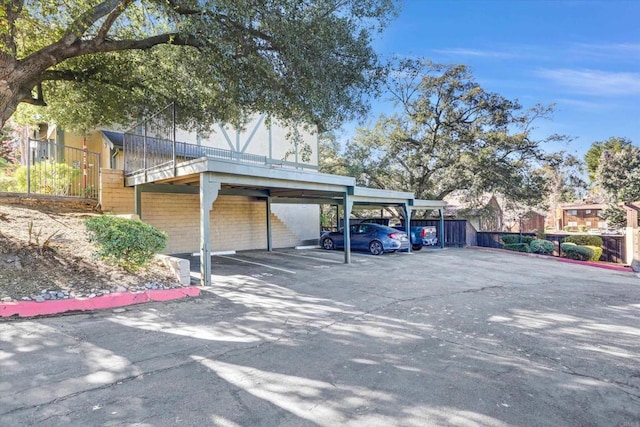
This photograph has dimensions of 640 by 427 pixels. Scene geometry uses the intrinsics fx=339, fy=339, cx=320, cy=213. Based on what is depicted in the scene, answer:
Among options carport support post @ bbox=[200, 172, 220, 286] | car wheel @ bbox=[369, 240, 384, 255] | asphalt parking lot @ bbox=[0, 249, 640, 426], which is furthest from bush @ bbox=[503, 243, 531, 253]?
carport support post @ bbox=[200, 172, 220, 286]

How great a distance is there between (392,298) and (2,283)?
20.3 ft

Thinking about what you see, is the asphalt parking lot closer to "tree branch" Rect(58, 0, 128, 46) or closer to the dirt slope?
the dirt slope

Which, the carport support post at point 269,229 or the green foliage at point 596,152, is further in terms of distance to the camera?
the green foliage at point 596,152

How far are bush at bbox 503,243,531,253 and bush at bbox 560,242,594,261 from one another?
1.46 m

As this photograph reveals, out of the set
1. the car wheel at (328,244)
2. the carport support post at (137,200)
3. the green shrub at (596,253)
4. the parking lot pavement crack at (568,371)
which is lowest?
the green shrub at (596,253)

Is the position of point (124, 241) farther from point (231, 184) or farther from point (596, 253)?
point (596, 253)

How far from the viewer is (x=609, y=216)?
2255 cm

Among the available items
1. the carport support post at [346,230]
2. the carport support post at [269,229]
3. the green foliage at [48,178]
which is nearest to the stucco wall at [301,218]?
the carport support post at [269,229]

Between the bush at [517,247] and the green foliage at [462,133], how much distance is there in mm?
3221

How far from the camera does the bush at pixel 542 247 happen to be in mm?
15328

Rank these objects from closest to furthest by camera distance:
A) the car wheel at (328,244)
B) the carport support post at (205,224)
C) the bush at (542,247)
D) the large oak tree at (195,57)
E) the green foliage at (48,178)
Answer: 1. the large oak tree at (195,57)
2. the carport support post at (205,224)
3. the green foliage at (48,178)
4. the bush at (542,247)
5. the car wheel at (328,244)

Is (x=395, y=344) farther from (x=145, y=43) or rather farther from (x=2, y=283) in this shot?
(x=145, y=43)

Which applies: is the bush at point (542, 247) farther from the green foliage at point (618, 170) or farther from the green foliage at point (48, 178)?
the green foliage at point (48, 178)

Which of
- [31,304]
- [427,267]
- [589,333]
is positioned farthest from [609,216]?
[31,304]
